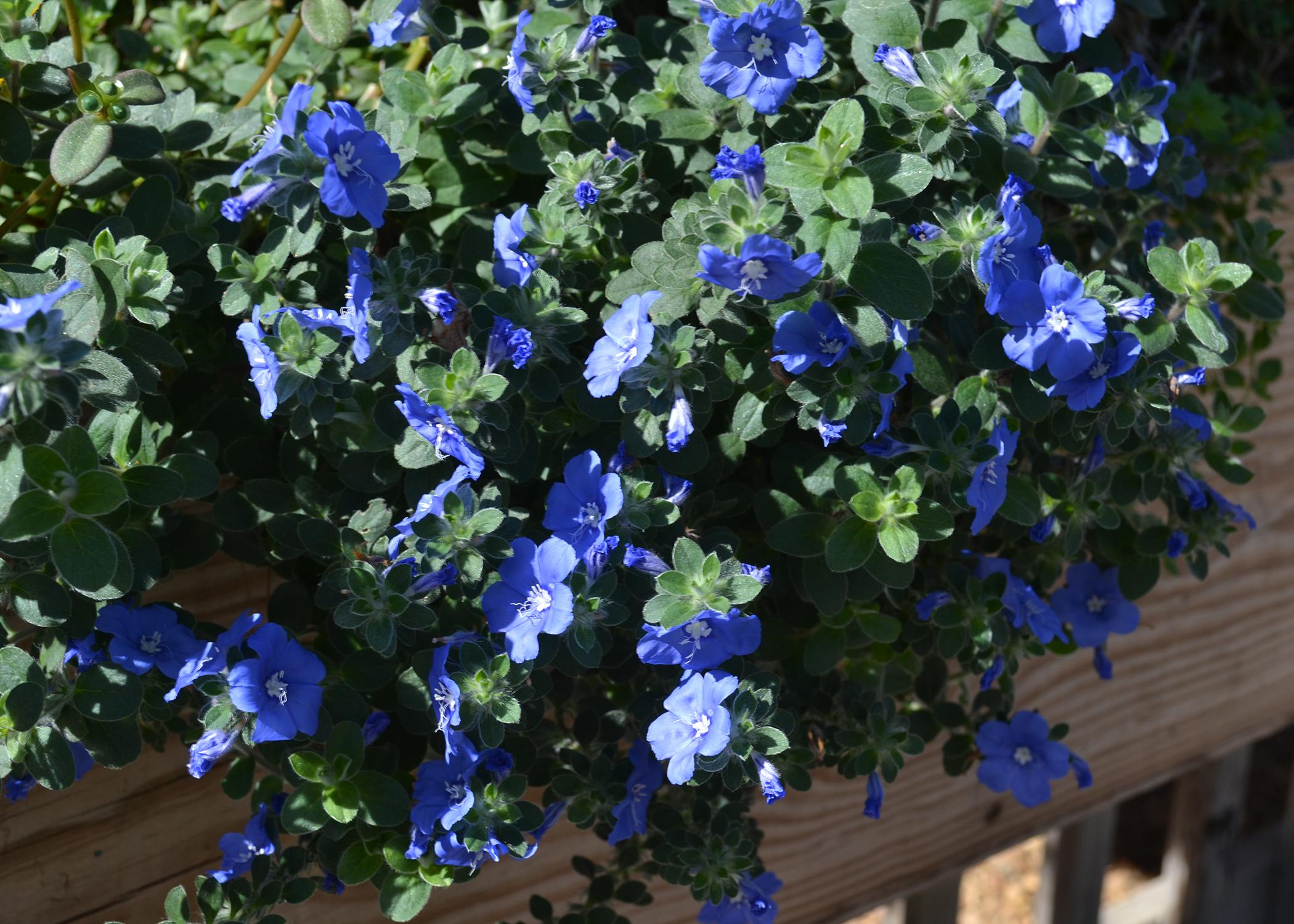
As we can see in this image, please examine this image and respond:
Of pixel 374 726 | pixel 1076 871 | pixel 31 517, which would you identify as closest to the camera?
pixel 31 517

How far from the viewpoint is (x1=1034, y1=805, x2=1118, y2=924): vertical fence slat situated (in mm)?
2215

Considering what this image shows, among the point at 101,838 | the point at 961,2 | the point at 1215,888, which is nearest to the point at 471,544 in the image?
the point at 101,838

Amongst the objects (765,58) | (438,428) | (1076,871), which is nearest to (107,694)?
(438,428)

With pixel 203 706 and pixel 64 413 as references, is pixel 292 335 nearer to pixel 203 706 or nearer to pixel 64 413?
pixel 64 413

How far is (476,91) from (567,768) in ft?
1.91

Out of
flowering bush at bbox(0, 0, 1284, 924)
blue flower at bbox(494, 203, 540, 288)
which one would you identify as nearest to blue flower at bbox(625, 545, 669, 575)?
flowering bush at bbox(0, 0, 1284, 924)

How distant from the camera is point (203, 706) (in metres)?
0.90

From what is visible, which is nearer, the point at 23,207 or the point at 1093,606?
the point at 23,207

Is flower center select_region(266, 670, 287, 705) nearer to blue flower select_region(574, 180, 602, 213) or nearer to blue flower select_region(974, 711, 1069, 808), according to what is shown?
blue flower select_region(574, 180, 602, 213)

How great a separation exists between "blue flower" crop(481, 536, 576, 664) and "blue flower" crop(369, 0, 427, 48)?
45 cm

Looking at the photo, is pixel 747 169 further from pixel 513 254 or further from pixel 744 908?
pixel 744 908

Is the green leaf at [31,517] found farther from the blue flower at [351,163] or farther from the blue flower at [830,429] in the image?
the blue flower at [830,429]

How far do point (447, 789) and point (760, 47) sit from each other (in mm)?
606

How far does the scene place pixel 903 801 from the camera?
4.62 feet
